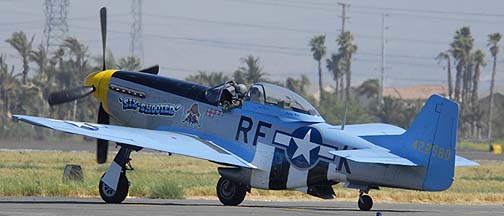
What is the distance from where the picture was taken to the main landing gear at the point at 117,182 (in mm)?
23375

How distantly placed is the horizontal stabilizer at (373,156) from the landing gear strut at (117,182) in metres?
4.10

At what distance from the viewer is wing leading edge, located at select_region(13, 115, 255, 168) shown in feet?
73.3

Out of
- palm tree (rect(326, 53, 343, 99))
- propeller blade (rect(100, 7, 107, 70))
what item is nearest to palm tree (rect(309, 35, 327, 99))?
palm tree (rect(326, 53, 343, 99))

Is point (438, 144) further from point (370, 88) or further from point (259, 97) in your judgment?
point (370, 88)

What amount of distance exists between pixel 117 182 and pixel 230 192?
213 centimetres

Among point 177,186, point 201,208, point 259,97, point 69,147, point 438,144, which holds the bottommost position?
point 69,147

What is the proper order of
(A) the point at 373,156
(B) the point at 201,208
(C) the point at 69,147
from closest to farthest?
(A) the point at 373,156 < (B) the point at 201,208 < (C) the point at 69,147

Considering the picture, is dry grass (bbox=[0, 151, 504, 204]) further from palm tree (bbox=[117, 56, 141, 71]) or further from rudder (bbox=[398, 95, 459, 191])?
palm tree (bbox=[117, 56, 141, 71])

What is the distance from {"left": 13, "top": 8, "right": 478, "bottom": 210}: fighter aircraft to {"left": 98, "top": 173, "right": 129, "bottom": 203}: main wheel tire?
0.02m

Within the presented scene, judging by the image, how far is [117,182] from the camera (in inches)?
923

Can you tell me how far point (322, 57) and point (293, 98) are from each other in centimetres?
10133

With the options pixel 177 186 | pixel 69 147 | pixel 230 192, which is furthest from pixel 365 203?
pixel 69 147

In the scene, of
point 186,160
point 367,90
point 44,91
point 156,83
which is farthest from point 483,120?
point 156,83

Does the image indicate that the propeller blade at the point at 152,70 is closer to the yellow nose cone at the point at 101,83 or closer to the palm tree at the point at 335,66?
the yellow nose cone at the point at 101,83
